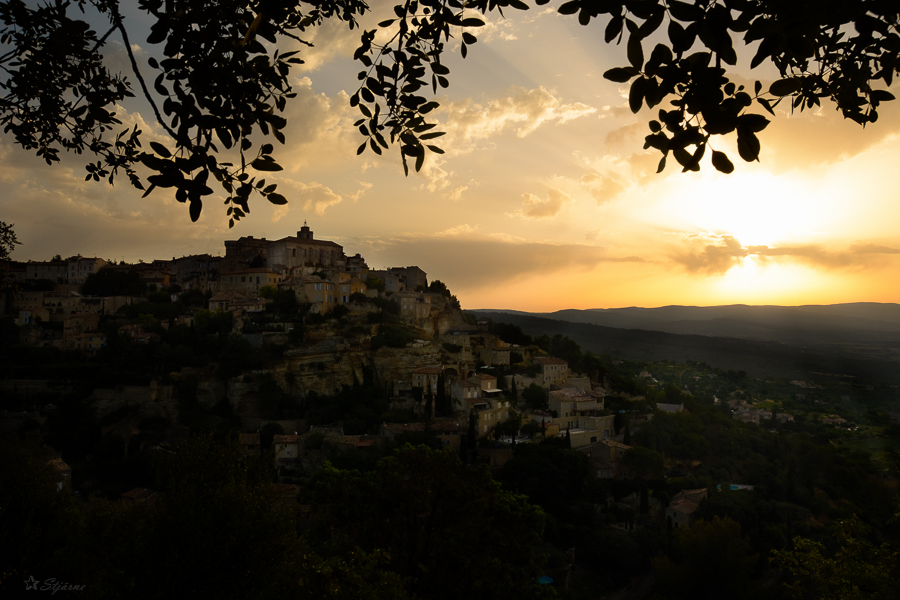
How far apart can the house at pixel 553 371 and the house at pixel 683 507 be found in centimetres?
1090

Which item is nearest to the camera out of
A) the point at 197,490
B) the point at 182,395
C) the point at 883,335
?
the point at 197,490

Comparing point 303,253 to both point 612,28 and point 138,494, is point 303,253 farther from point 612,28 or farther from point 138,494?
point 612,28

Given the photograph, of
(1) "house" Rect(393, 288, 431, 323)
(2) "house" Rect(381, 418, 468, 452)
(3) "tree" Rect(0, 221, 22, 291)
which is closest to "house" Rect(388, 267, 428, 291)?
(1) "house" Rect(393, 288, 431, 323)

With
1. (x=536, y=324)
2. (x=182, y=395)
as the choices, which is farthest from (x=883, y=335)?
(x=182, y=395)

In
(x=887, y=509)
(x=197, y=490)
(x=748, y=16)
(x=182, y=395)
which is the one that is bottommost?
(x=887, y=509)

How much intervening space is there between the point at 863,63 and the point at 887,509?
30.0 meters

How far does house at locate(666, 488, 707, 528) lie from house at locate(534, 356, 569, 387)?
429 inches

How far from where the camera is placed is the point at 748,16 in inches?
62.2

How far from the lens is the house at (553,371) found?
109ft

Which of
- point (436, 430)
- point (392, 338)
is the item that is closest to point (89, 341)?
point (392, 338)

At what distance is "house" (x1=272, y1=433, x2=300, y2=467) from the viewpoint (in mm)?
24172

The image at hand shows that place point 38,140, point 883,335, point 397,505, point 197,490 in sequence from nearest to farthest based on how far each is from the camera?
point 38,140 < point 197,490 < point 397,505 < point 883,335

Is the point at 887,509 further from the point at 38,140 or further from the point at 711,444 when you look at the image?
the point at 38,140

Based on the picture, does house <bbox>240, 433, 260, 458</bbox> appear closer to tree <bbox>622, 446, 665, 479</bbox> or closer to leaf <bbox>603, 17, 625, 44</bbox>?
tree <bbox>622, 446, 665, 479</bbox>
